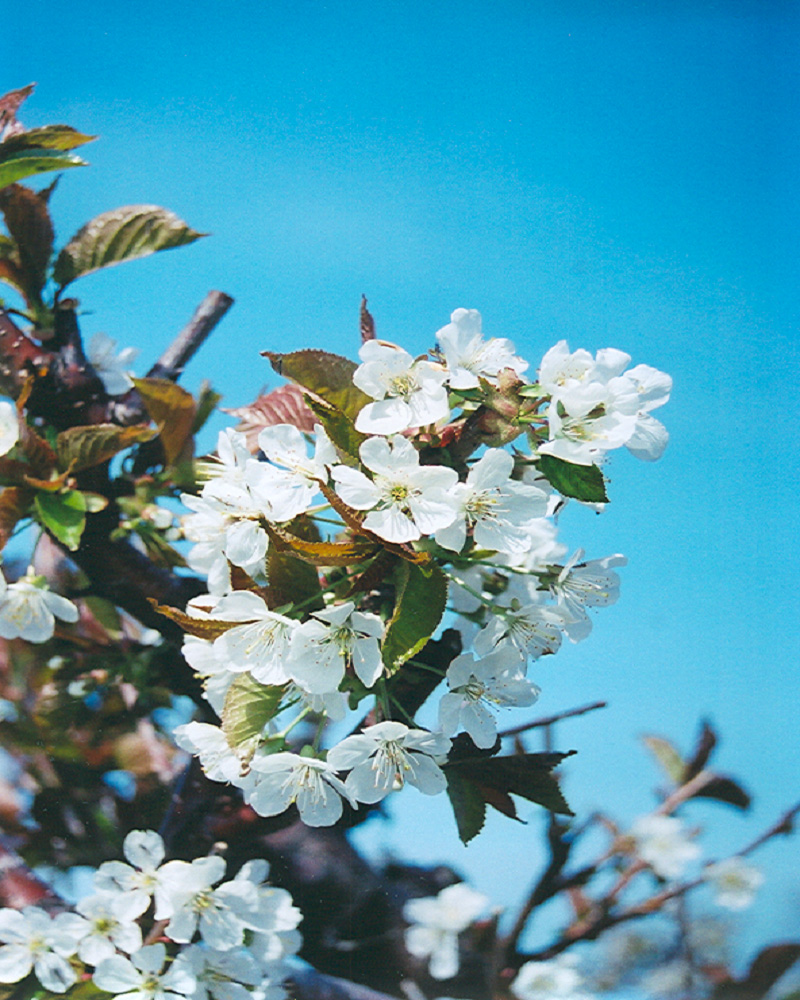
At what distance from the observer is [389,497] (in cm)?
49

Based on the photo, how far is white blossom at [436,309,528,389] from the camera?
0.52 metres

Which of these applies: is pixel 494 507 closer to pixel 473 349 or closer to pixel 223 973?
pixel 473 349

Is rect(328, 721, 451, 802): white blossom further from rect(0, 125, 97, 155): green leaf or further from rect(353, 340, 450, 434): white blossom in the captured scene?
rect(0, 125, 97, 155): green leaf

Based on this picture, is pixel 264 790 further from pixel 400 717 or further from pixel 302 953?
pixel 302 953

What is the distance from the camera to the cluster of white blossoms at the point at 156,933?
659 millimetres

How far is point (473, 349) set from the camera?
1.74 ft

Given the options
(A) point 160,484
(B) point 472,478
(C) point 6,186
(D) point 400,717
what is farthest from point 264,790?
(C) point 6,186

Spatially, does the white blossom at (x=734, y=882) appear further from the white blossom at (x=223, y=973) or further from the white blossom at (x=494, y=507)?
the white blossom at (x=494, y=507)

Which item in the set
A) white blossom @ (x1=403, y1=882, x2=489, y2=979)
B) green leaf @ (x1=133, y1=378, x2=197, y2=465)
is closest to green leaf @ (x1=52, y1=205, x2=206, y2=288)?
green leaf @ (x1=133, y1=378, x2=197, y2=465)

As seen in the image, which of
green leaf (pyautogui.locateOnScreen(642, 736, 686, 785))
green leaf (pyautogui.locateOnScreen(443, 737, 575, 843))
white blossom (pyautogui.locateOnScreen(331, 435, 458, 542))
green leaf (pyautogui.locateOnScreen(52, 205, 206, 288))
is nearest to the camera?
white blossom (pyautogui.locateOnScreen(331, 435, 458, 542))

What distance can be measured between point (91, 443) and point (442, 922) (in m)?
0.64

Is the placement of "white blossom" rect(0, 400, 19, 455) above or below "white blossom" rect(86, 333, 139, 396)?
below

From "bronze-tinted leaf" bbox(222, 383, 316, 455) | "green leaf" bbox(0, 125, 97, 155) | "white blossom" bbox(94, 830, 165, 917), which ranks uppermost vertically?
"green leaf" bbox(0, 125, 97, 155)

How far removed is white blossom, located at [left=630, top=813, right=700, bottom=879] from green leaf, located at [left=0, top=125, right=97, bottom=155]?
936 millimetres
